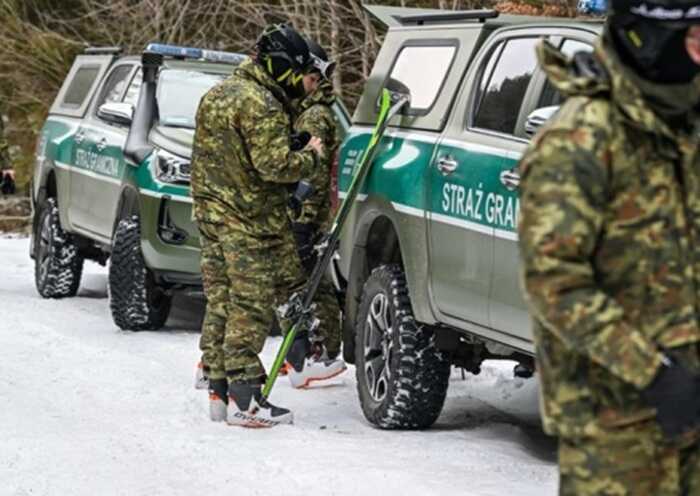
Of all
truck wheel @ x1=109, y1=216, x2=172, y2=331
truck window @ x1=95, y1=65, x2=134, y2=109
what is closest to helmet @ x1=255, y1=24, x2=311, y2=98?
truck wheel @ x1=109, y1=216, x2=172, y2=331

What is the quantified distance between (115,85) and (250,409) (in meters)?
6.05

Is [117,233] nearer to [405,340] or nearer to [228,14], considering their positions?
[405,340]

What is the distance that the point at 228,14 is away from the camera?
64.4 ft

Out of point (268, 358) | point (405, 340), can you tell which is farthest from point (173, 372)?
point (405, 340)

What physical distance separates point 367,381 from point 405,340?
1.57 ft

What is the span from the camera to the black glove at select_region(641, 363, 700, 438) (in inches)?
146

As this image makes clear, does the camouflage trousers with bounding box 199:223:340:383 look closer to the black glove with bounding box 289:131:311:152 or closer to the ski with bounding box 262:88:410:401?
the ski with bounding box 262:88:410:401

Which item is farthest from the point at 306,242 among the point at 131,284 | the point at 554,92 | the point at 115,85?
the point at 115,85

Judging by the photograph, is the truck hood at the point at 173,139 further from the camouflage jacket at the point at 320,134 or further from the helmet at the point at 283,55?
the helmet at the point at 283,55

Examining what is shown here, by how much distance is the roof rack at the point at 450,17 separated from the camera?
8203 mm

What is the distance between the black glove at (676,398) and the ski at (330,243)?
4.91 meters

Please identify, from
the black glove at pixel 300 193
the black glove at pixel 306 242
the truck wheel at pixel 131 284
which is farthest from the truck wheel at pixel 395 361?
the truck wheel at pixel 131 284

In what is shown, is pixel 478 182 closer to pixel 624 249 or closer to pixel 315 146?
pixel 315 146

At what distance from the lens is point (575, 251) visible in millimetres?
3770
